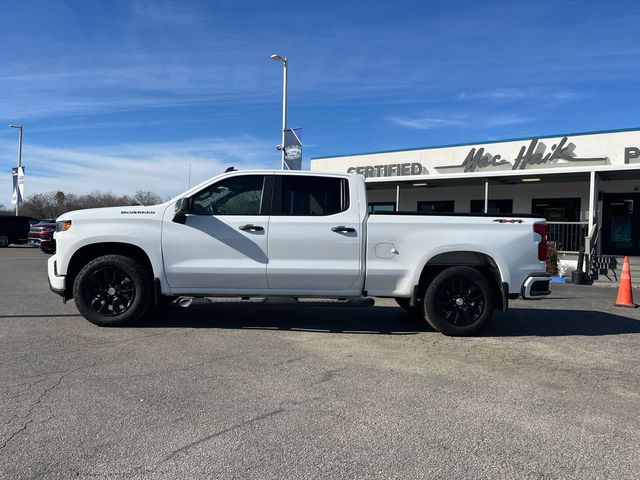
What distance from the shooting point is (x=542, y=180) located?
65.4 feet

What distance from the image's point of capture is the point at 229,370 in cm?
485

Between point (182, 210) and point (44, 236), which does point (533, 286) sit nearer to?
point (182, 210)

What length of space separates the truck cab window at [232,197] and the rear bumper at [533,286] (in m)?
3.46

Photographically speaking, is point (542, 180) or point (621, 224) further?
point (621, 224)

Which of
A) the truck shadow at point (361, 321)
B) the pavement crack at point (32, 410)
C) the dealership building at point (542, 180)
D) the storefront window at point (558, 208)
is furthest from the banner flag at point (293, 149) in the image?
the pavement crack at point (32, 410)

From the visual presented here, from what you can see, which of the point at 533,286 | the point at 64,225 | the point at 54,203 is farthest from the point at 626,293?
the point at 54,203

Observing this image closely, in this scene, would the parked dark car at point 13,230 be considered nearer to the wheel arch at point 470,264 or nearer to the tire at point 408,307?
the tire at point 408,307

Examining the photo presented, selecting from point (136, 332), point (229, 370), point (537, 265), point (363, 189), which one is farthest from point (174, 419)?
point (537, 265)

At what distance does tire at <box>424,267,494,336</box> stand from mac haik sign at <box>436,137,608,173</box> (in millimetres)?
14051

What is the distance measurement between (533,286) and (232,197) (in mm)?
3936

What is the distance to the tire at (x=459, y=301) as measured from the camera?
638cm

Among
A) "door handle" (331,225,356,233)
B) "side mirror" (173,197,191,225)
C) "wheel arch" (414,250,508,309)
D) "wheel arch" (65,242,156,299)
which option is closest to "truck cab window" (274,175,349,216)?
"door handle" (331,225,356,233)

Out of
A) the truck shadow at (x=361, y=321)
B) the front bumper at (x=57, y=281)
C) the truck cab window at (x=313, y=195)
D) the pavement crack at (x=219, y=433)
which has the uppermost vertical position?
the truck cab window at (x=313, y=195)

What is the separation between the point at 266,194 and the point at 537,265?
352 cm
